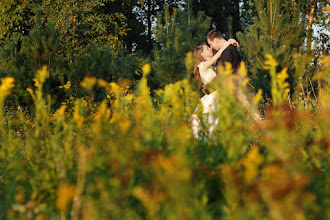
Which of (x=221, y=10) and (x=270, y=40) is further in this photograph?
(x=221, y=10)

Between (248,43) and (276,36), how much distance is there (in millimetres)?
657

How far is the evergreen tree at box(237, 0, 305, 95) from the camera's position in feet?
28.6

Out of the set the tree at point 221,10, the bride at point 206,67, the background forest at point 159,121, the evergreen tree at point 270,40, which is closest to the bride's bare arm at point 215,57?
the bride at point 206,67

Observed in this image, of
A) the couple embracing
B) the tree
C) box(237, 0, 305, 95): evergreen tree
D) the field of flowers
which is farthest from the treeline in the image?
the tree

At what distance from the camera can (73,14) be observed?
51.8 ft

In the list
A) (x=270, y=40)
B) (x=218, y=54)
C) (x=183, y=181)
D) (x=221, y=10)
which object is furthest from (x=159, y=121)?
(x=221, y=10)

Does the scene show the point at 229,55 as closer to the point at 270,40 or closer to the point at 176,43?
the point at 176,43

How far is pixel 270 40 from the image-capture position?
8.88 m

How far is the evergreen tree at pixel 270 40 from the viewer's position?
28.6 feet

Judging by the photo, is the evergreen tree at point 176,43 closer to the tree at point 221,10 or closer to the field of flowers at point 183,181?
the field of flowers at point 183,181

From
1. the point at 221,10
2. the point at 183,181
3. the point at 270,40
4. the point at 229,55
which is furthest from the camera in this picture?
the point at 221,10

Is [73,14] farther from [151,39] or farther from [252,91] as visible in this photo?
[252,91]

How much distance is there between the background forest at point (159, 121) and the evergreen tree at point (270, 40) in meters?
0.03

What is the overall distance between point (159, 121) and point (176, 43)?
5924 mm
